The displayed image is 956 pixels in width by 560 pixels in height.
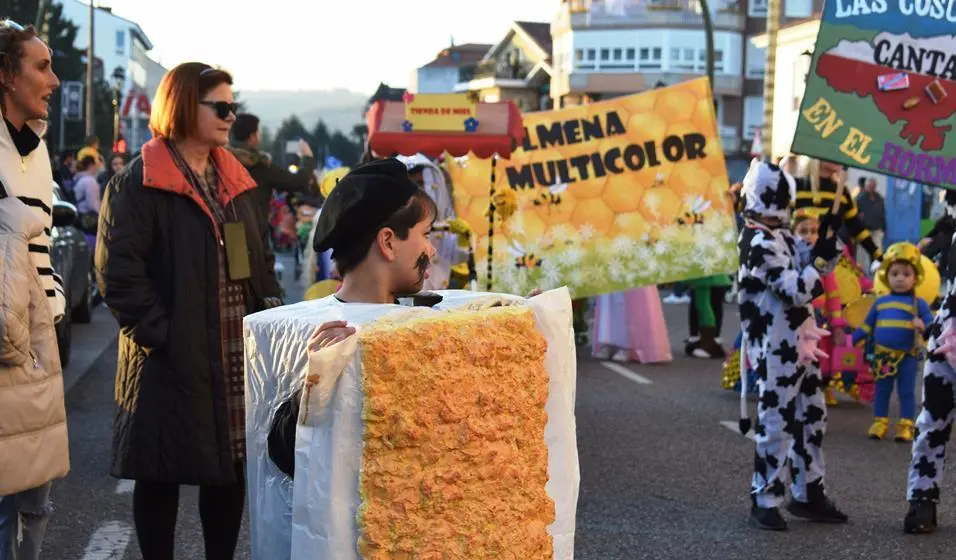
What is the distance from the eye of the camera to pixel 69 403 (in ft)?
37.3

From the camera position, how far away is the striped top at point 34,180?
4762mm

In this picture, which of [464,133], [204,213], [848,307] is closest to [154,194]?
[204,213]

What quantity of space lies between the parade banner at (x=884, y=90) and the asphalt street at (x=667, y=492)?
1720mm

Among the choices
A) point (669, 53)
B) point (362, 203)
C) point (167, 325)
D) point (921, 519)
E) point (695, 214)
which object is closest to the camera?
point (362, 203)

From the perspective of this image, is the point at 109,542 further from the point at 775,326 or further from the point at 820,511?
the point at 820,511

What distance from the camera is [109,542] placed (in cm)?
676

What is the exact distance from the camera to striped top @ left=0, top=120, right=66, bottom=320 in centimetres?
476

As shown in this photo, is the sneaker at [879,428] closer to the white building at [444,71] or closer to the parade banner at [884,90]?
the parade banner at [884,90]

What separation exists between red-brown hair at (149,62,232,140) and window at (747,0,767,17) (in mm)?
87475

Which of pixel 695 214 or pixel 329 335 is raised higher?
pixel 329 335

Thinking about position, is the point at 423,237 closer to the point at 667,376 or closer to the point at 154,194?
the point at 154,194

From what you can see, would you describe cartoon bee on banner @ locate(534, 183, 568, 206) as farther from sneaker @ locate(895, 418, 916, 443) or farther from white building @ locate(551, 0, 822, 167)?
white building @ locate(551, 0, 822, 167)

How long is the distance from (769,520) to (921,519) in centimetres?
67

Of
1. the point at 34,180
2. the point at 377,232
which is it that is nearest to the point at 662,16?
the point at 34,180
